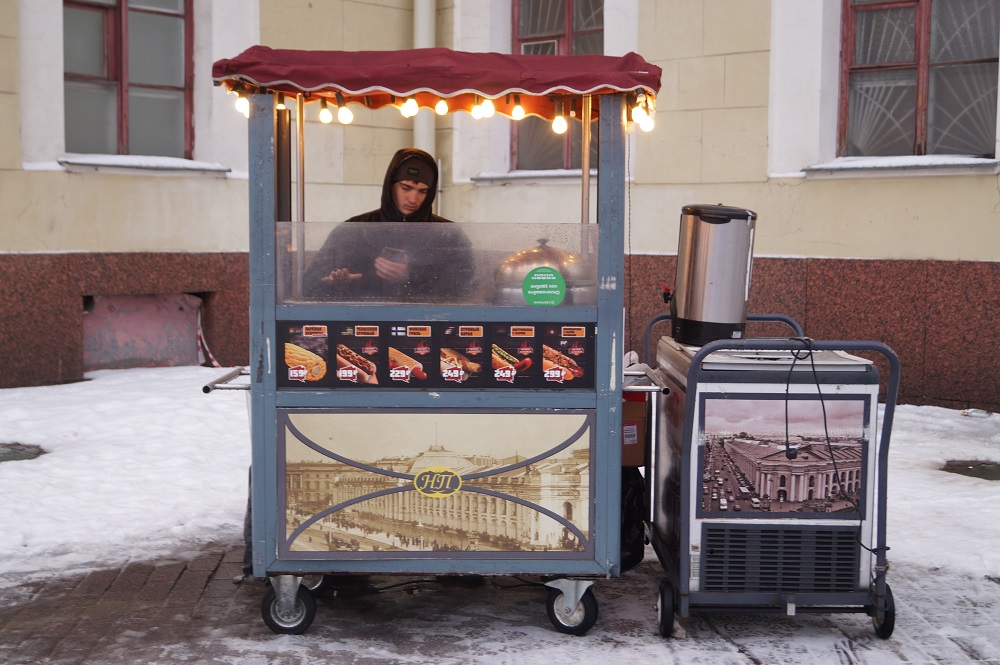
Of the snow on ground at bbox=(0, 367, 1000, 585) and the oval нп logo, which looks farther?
the snow on ground at bbox=(0, 367, 1000, 585)

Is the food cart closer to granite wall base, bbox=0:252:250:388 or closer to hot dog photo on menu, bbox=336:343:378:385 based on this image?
hot dog photo on menu, bbox=336:343:378:385

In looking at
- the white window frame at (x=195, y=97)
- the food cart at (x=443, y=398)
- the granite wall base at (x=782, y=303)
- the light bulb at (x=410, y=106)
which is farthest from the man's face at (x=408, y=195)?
the white window frame at (x=195, y=97)

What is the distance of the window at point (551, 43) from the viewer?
10.4 meters

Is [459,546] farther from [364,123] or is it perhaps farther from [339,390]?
[364,123]

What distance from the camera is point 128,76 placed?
9555 mm

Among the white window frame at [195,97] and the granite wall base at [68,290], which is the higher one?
Result: the white window frame at [195,97]

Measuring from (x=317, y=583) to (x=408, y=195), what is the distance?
180 cm

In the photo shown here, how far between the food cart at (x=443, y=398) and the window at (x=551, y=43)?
6366mm

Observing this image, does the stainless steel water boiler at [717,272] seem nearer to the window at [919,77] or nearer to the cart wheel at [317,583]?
the cart wheel at [317,583]

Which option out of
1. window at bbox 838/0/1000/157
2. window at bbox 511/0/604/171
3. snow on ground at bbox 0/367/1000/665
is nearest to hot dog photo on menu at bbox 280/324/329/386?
snow on ground at bbox 0/367/1000/665

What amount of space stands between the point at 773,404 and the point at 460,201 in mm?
6961

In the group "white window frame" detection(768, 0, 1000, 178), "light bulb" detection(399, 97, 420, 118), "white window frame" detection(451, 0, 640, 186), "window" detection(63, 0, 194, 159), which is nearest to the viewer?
"light bulb" detection(399, 97, 420, 118)

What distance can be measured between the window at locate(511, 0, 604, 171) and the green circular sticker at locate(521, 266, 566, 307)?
6384mm

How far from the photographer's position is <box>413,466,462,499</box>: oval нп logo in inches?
165
